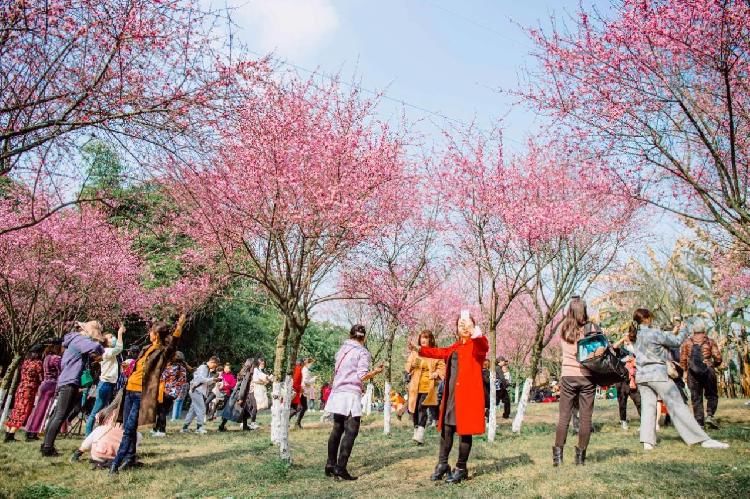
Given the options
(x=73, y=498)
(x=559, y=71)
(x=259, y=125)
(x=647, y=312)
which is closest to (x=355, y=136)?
(x=259, y=125)

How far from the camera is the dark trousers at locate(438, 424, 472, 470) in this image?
589 centimetres

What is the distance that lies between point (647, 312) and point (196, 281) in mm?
16992

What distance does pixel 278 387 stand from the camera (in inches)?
358

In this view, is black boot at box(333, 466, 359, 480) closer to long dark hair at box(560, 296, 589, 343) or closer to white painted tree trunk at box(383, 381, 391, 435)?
long dark hair at box(560, 296, 589, 343)

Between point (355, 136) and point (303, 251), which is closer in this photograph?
point (303, 251)

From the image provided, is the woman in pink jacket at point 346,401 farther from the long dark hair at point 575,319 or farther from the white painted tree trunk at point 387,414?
the white painted tree trunk at point 387,414

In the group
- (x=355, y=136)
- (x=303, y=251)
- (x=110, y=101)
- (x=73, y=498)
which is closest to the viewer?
(x=110, y=101)

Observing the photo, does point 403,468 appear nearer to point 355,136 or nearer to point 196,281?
point 355,136

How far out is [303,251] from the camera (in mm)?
8359


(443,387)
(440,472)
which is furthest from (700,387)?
(440,472)

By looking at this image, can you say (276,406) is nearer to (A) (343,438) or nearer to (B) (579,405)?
(A) (343,438)

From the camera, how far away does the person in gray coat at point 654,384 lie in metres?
6.94

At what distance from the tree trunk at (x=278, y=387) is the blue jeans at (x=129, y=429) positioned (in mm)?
2194

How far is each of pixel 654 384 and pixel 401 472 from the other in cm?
341
